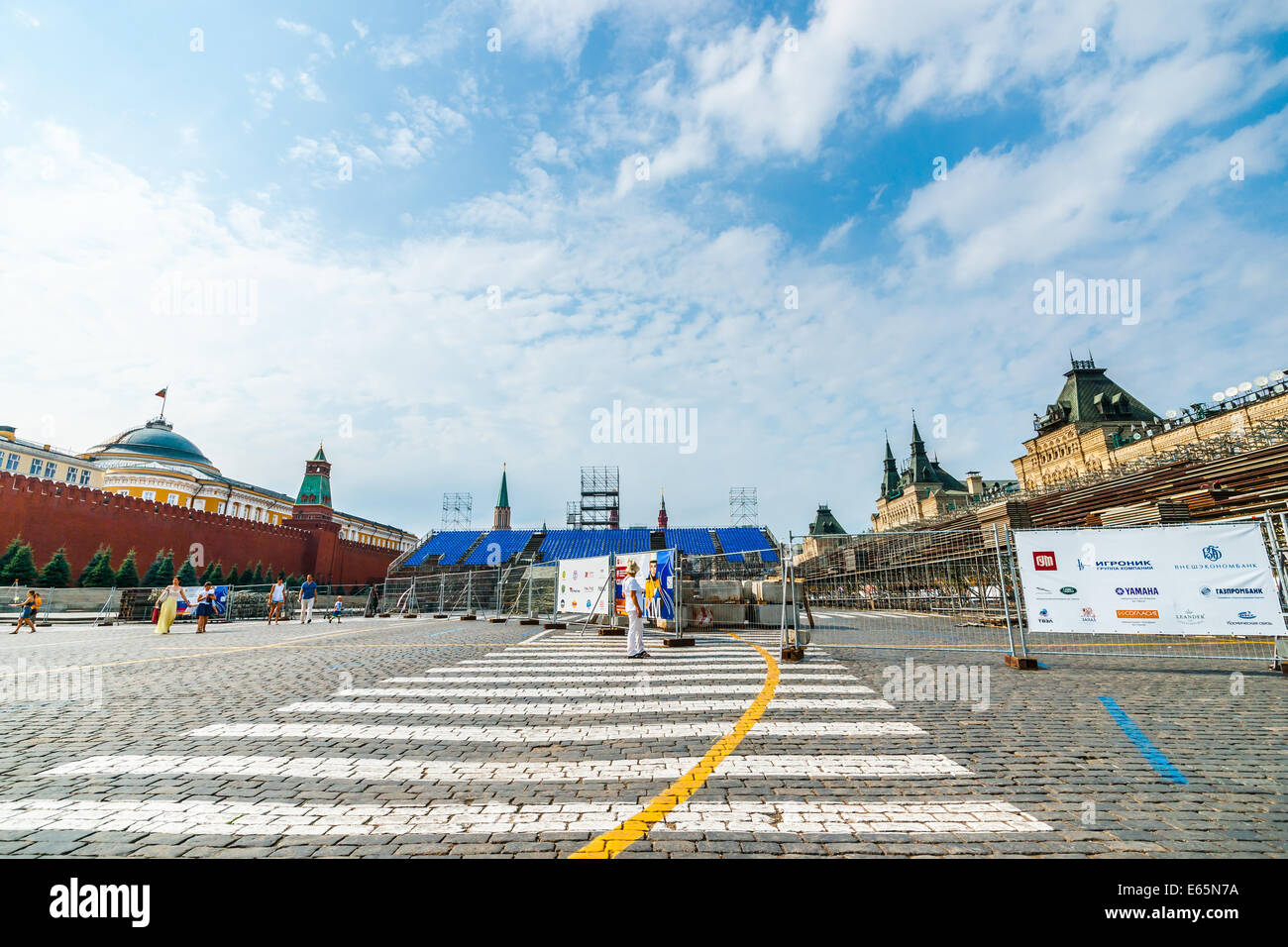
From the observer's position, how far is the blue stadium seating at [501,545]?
62219mm

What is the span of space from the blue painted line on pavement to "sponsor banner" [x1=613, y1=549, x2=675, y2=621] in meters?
9.07

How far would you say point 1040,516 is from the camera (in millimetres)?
25500

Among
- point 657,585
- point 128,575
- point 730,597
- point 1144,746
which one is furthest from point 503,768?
point 128,575

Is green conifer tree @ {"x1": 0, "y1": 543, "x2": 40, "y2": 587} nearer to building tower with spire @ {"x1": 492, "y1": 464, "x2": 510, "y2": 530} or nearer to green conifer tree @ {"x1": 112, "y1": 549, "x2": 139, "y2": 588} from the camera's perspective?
green conifer tree @ {"x1": 112, "y1": 549, "x2": 139, "y2": 588}

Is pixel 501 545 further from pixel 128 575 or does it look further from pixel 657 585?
pixel 657 585

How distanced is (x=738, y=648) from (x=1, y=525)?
145 feet

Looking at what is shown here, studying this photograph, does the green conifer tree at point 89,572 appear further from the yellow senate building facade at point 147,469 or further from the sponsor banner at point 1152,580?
the sponsor banner at point 1152,580

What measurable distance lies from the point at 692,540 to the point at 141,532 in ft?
169

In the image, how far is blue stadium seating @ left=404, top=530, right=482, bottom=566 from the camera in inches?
2438

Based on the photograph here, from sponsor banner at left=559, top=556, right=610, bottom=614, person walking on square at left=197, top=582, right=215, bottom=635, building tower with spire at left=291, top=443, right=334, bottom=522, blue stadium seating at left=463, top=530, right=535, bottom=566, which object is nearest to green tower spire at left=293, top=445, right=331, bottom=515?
building tower with spire at left=291, top=443, right=334, bottom=522

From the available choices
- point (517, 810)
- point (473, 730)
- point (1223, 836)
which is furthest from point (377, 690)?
point (1223, 836)

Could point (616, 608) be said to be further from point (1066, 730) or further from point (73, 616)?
point (73, 616)

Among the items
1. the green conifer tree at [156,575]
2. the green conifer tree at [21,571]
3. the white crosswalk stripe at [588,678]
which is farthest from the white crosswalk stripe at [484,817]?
the green conifer tree at [156,575]

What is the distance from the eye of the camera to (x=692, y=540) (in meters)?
69.8
